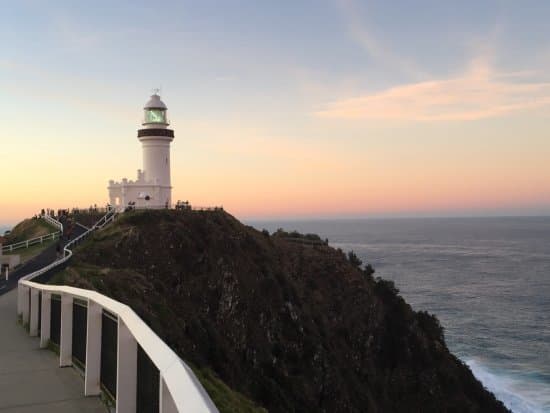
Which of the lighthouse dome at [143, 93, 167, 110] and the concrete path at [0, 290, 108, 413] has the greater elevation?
the lighthouse dome at [143, 93, 167, 110]

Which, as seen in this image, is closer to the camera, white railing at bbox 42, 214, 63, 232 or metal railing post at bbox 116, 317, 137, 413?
metal railing post at bbox 116, 317, 137, 413

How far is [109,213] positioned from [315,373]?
22.6m

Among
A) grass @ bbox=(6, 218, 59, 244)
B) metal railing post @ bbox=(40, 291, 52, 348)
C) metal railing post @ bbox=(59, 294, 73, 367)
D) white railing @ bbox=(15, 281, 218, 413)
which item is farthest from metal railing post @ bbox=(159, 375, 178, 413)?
grass @ bbox=(6, 218, 59, 244)

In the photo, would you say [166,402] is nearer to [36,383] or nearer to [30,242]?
[36,383]

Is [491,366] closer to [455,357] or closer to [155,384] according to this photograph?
[455,357]

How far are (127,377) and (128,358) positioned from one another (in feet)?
0.67

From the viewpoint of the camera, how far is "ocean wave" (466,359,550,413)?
3616cm

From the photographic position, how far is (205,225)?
38344 mm

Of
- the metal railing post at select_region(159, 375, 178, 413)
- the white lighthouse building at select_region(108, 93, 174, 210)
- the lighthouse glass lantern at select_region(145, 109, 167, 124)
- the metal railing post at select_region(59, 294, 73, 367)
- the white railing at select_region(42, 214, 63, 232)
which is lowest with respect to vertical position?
the metal railing post at select_region(59, 294, 73, 367)

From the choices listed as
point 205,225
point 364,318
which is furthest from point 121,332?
point 364,318

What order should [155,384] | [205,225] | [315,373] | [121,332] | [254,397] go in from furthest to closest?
[205,225] → [315,373] → [254,397] → [121,332] → [155,384]

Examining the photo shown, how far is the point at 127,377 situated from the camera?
545cm

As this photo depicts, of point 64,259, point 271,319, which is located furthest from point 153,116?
point 64,259

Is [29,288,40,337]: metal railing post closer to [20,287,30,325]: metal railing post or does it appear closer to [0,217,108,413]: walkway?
[0,217,108,413]: walkway
